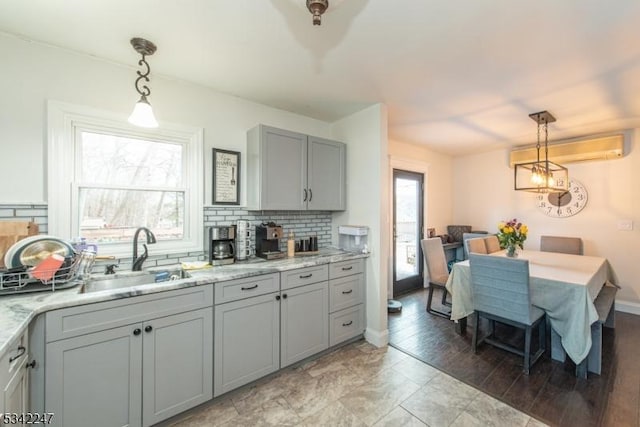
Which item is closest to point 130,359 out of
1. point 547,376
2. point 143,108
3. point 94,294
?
point 94,294

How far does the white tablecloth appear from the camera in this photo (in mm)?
2092

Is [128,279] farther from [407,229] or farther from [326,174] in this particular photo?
[407,229]

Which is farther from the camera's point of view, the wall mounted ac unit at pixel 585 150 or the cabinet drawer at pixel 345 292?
the wall mounted ac unit at pixel 585 150

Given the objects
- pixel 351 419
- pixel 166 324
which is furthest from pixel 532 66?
pixel 166 324

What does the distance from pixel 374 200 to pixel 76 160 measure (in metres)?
2.49

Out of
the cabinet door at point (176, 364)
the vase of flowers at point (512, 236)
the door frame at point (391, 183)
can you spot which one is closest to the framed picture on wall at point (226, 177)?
the cabinet door at point (176, 364)

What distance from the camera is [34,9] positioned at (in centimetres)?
151

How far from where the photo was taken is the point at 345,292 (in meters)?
2.66

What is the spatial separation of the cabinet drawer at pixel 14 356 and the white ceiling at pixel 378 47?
1.74 m

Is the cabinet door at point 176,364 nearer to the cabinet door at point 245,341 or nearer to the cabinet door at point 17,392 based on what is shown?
the cabinet door at point 245,341

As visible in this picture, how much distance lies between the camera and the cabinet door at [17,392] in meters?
1.07

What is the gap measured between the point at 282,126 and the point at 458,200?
397 centimetres

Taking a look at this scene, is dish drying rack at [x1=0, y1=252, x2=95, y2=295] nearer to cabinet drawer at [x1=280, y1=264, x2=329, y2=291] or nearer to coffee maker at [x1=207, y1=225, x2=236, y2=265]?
coffee maker at [x1=207, y1=225, x2=236, y2=265]

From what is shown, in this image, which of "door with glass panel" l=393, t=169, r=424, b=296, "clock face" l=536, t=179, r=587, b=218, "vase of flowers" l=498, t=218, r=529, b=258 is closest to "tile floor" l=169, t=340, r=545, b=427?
"vase of flowers" l=498, t=218, r=529, b=258
